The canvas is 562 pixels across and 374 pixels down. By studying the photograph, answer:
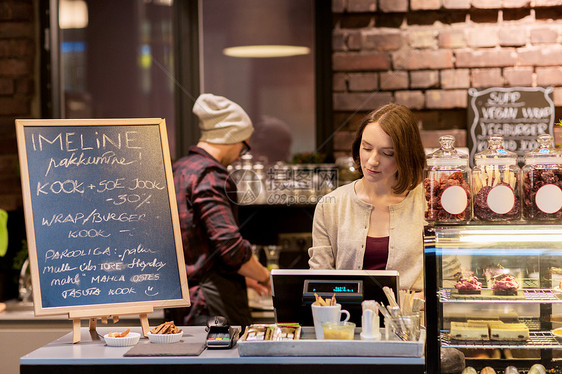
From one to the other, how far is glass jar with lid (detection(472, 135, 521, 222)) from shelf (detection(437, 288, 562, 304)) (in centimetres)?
24

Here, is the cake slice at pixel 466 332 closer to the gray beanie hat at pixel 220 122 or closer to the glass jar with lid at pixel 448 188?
the glass jar with lid at pixel 448 188

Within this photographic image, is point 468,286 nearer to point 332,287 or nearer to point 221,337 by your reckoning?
point 332,287

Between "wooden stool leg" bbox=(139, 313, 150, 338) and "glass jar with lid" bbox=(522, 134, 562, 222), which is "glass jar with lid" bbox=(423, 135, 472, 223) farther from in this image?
"wooden stool leg" bbox=(139, 313, 150, 338)

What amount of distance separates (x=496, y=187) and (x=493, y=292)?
0.33 metres

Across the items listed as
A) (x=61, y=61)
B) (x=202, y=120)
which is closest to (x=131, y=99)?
(x=61, y=61)

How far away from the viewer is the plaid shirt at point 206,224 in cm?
329

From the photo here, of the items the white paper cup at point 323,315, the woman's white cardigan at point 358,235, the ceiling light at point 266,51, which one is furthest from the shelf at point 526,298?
the ceiling light at point 266,51

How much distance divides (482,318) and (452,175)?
18.6 inches

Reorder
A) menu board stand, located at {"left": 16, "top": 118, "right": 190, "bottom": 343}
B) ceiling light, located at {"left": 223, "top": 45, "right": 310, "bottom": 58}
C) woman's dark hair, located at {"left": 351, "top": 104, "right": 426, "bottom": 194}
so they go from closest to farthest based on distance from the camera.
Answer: menu board stand, located at {"left": 16, "top": 118, "right": 190, "bottom": 343}, woman's dark hair, located at {"left": 351, "top": 104, "right": 426, "bottom": 194}, ceiling light, located at {"left": 223, "top": 45, "right": 310, "bottom": 58}

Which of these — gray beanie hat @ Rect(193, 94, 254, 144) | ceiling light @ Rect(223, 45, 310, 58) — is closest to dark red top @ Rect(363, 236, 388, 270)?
gray beanie hat @ Rect(193, 94, 254, 144)

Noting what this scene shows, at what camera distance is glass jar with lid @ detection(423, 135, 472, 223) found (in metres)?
2.10

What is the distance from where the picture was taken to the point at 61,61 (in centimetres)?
425

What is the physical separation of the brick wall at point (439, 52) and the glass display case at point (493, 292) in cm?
183

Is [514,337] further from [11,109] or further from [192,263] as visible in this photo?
[11,109]
